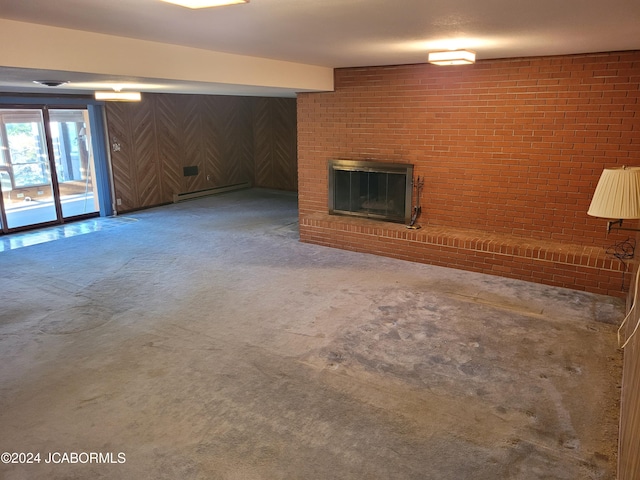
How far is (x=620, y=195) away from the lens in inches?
101

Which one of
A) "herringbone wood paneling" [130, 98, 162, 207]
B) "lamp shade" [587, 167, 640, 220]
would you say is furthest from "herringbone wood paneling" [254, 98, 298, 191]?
"lamp shade" [587, 167, 640, 220]

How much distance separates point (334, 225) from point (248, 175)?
6.13 m

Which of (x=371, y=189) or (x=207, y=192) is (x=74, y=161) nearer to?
(x=207, y=192)

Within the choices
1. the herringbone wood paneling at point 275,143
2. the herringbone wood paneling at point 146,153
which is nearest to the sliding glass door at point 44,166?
the herringbone wood paneling at point 146,153

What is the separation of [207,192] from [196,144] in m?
1.17

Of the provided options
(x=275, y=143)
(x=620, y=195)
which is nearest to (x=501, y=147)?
(x=620, y=195)

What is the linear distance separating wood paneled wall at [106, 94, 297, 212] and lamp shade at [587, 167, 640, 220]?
28.2 ft

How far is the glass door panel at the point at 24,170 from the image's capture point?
7695 millimetres

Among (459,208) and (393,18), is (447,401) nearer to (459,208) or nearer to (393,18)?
(393,18)

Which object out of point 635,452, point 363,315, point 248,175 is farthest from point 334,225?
point 248,175

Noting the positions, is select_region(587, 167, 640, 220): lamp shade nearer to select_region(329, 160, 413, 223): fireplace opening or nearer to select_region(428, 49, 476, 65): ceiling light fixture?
select_region(428, 49, 476, 65): ceiling light fixture

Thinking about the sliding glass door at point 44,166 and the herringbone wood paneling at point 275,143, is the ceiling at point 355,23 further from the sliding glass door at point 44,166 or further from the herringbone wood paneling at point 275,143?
the herringbone wood paneling at point 275,143

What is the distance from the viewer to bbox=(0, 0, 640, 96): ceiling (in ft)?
8.28

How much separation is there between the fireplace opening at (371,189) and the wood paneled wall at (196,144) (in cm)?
469
